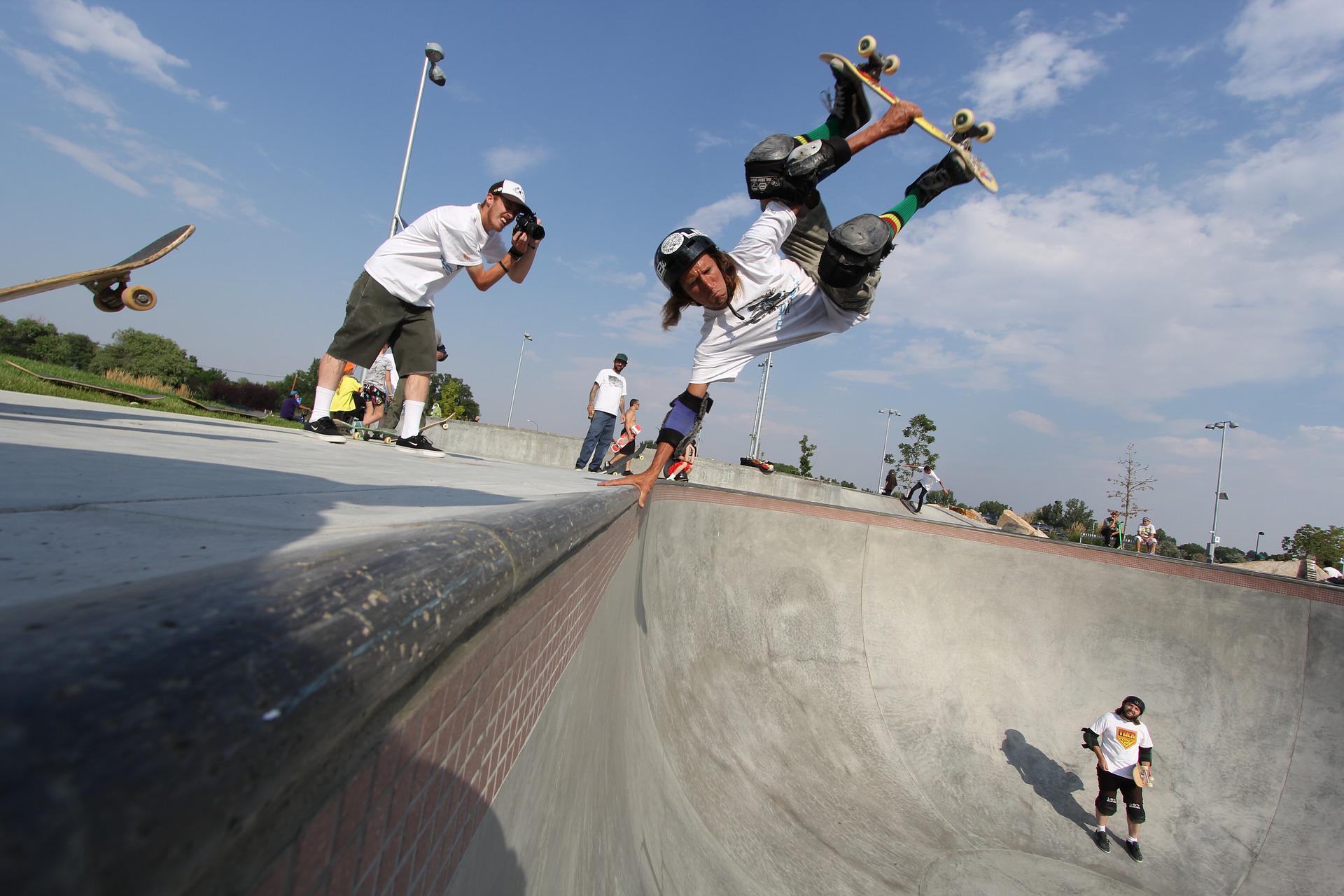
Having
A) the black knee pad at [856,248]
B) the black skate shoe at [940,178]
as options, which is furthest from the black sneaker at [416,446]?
the black skate shoe at [940,178]

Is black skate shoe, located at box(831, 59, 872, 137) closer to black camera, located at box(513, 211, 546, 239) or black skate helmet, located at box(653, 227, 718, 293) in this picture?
black skate helmet, located at box(653, 227, 718, 293)

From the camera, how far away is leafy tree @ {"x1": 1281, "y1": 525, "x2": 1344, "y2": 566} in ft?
87.0

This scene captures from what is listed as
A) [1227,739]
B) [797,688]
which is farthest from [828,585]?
[1227,739]

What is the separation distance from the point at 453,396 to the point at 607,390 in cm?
3722

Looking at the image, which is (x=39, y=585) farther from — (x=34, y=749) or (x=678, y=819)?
(x=678, y=819)

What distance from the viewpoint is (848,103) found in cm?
360

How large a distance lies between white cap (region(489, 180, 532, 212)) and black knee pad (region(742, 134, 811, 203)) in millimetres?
1780

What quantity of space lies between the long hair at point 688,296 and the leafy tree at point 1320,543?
33.6 m

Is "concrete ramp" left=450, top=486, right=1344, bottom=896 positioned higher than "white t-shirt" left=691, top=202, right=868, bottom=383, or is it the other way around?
"white t-shirt" left=691, top=202, right=868, bottom=383

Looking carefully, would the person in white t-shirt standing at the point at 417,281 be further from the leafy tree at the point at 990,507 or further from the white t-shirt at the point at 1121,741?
the leafy tree at the point at 990,507

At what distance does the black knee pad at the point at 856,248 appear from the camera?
313 cm

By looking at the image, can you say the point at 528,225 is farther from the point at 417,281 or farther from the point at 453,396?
the point at 453,396

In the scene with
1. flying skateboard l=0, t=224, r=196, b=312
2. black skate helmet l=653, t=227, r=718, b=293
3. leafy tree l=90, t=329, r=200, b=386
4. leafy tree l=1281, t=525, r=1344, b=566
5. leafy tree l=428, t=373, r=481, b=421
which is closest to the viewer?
flying skateboard l=0, t=224, r=196, b=312

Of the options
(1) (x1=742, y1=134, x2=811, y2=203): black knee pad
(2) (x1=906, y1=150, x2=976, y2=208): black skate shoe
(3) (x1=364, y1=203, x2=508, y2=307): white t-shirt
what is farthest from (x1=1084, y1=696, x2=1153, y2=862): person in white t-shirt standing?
(3) (x1=364, y1=203, x2=508, y2=307): white t-shirt
